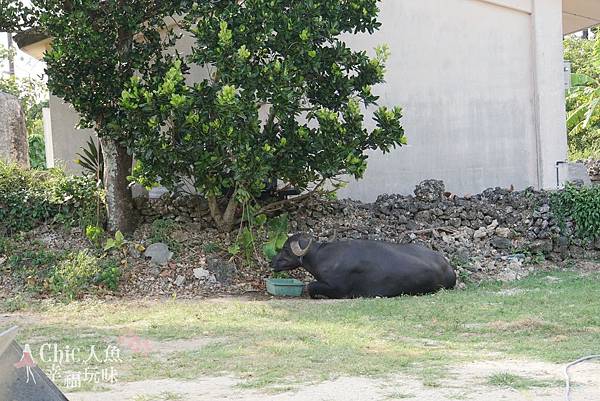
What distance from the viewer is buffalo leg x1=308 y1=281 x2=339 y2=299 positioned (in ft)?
37.9

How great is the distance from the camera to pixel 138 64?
12.6 m

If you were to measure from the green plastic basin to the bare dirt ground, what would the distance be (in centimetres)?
517

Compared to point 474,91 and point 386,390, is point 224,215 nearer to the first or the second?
point 474,91

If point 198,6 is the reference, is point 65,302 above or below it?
below

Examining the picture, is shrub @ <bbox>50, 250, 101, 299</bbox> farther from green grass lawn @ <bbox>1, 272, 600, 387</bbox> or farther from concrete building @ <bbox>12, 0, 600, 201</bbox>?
concrete building @ <bbox>12, 0, 600, 201</bbox>

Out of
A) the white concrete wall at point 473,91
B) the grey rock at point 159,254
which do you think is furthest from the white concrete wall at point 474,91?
the grey rock at point 159,254

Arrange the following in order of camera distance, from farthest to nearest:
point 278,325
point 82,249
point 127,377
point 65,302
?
1. point 82,249
2. point 65,302
3. point 278,325
4. point 127,377

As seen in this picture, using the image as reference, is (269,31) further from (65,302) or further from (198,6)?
(65,302)

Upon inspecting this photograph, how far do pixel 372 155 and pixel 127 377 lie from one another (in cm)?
943

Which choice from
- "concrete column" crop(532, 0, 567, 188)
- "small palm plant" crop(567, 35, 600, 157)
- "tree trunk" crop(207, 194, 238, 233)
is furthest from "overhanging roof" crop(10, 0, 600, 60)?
"tree trunk" crop(207, 194, 238, 233)

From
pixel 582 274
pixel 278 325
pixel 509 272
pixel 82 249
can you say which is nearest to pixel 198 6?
pixel 82 249

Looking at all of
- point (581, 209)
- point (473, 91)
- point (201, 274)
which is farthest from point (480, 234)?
point (201, 274)

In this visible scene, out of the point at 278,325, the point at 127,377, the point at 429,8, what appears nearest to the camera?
the point at 127,377

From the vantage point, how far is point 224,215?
13.3 metres
